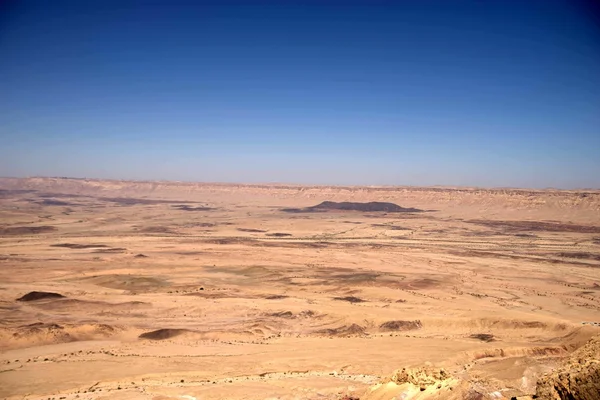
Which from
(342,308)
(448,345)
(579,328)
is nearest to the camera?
(448,345)

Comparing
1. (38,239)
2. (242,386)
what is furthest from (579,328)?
(38,239)

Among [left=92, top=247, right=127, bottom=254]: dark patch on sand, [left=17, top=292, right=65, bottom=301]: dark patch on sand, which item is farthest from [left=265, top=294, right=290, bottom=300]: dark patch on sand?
[left=92, top=247, right=127, bottom=254]: dark patch on sand

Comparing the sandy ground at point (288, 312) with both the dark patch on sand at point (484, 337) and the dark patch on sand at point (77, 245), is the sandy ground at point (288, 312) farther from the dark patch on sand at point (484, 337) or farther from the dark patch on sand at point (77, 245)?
the dark patch on sand at point (77, 245)

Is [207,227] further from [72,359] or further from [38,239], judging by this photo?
[72,359]

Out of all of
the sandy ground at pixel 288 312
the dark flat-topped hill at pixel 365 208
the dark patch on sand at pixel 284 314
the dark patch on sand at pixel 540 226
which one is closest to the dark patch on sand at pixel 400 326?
the sandy ground at pixel 288 312

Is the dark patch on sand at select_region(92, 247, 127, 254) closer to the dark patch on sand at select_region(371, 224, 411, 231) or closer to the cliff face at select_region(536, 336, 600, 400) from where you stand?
the dark patch on sand at select_region(371, 224, 411, 231)

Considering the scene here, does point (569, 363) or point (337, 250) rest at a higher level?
point (569, 363)

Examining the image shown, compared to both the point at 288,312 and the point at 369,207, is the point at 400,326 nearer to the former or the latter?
the point at 288,312
